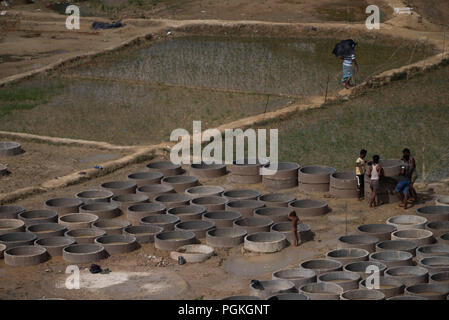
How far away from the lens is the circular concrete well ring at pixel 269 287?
16.6 meters

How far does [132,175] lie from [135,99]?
20.3 feet

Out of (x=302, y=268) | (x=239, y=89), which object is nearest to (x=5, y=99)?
(x=239, y=89)

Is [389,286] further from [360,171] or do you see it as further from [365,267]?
[360,171]

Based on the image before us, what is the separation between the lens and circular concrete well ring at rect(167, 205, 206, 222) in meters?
20.9

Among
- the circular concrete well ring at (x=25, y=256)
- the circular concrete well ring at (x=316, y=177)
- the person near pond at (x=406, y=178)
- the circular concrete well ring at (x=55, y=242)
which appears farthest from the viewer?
the circular concrete well ring at (x=316, y=177)

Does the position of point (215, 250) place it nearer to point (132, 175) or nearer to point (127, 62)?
point (132, 175)

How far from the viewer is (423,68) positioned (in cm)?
2847

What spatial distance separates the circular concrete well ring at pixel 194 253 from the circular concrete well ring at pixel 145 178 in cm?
387

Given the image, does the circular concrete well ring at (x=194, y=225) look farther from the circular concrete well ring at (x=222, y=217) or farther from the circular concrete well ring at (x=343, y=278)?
the circular concrete well ring at (x=343, y=278)

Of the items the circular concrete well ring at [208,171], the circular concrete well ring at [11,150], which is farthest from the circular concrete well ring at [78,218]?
the circular concrete well ring at [11,150]

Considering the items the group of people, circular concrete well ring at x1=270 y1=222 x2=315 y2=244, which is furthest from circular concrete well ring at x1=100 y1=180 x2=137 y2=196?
the group of people

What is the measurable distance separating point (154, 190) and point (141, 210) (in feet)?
4.11

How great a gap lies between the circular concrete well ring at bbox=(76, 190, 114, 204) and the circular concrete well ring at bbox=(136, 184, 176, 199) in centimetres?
63

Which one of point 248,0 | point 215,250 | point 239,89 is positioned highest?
point 248,0
